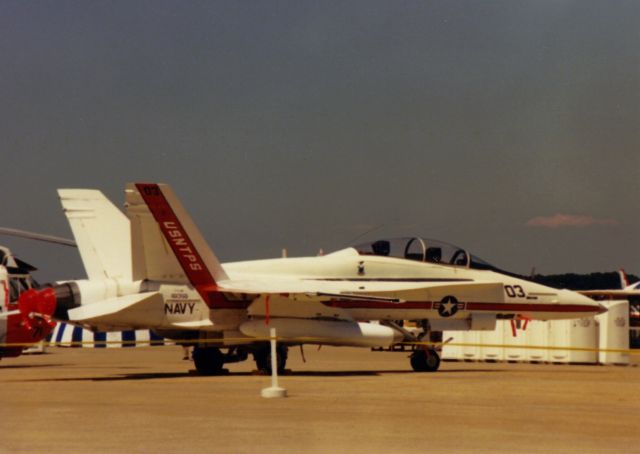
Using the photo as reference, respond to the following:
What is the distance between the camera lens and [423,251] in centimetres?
2516

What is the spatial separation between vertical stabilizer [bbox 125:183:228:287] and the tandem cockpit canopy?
12.9ft

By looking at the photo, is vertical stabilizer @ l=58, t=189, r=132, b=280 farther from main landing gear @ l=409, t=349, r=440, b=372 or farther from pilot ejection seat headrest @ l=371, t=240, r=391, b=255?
main landing gear @ l=409, t=349, r=440, b=372

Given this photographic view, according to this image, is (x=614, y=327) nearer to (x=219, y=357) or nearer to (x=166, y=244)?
(x=219, y=357)

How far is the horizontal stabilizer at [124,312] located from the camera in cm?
2175

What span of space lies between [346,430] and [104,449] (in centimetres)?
276

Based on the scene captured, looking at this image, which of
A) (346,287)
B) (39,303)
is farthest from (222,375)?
(39,303)

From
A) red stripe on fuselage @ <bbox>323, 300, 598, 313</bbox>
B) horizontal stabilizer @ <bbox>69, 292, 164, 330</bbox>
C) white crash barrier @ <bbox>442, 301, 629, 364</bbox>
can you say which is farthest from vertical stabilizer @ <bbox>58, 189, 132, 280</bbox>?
white crash barrier @ <bbox>442, 301, 629, 364</bbox>

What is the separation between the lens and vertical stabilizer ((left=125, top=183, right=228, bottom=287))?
22.0 metres

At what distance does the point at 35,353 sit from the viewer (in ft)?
129

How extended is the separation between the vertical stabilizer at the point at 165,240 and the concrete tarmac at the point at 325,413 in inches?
79.9

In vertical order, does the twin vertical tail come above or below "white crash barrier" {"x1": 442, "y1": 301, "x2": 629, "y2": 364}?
above

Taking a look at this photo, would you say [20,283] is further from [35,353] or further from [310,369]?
[35,353]

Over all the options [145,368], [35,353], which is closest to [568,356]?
[145,368]

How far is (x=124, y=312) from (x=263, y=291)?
2664 millimetres
